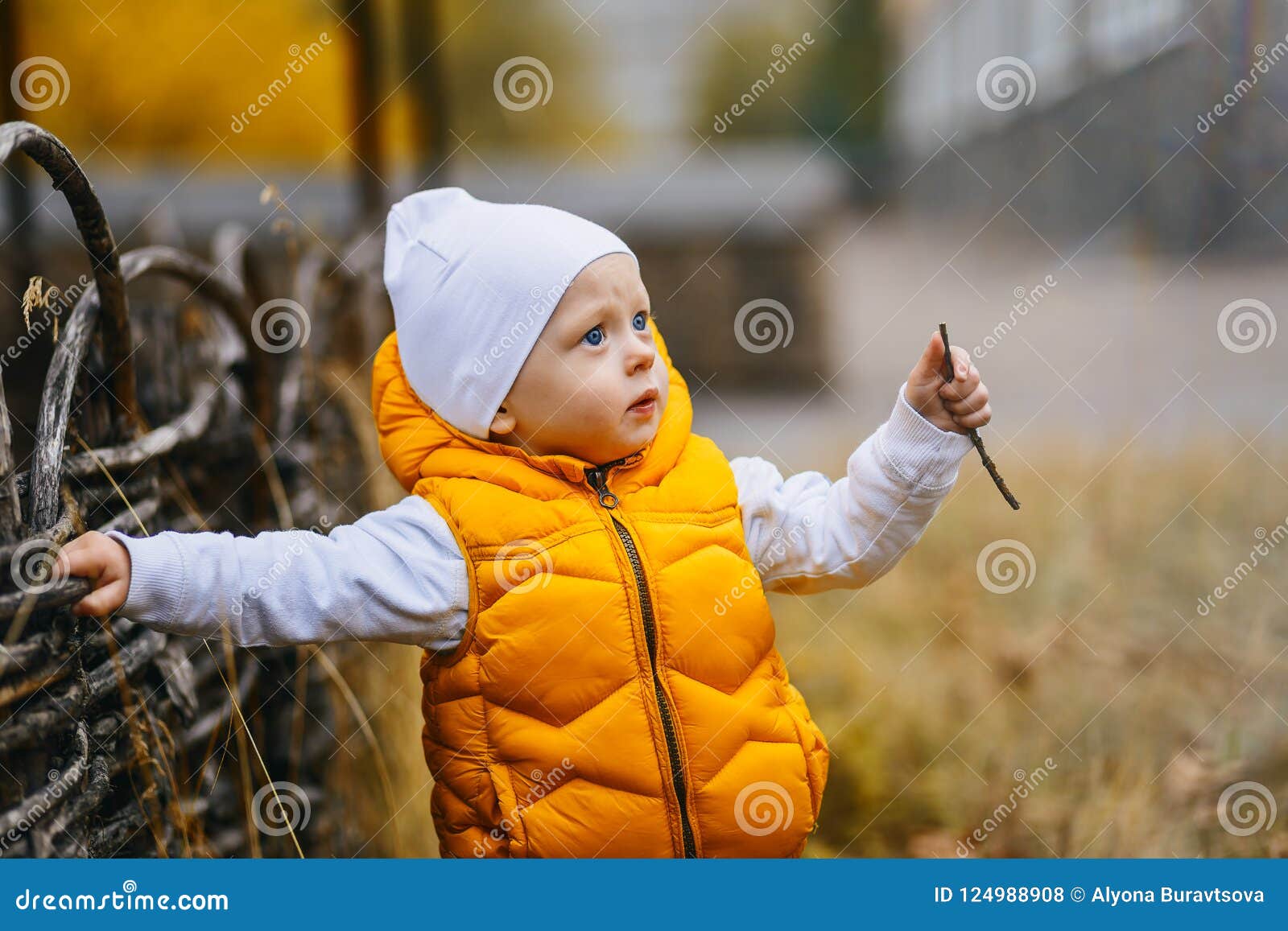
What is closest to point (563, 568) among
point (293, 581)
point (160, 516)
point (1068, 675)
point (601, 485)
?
point (601, 485)

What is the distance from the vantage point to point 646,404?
135 centimetres

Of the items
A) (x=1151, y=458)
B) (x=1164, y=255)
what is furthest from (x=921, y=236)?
(x=1151, y=458)

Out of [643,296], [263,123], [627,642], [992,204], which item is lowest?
[627,642]

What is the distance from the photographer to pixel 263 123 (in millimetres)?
6402

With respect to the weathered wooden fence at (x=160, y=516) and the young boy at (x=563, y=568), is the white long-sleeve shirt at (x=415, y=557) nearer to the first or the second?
the young boy at (x=563, y=568)

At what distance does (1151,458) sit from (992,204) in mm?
8788

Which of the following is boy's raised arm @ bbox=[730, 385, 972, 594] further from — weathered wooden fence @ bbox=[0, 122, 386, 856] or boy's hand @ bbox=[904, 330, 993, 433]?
weathered wooden fence @ bbox=[0, 122, 386, 856]

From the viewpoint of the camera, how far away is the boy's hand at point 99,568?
1147mm

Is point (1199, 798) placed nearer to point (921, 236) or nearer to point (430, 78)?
point (430, 78)

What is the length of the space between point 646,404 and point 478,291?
23 cm

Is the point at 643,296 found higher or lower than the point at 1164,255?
lower

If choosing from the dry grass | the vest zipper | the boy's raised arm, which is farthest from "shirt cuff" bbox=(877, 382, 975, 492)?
the dry grass

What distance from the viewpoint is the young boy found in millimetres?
1282

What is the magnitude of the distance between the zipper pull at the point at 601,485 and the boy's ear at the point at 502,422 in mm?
105
